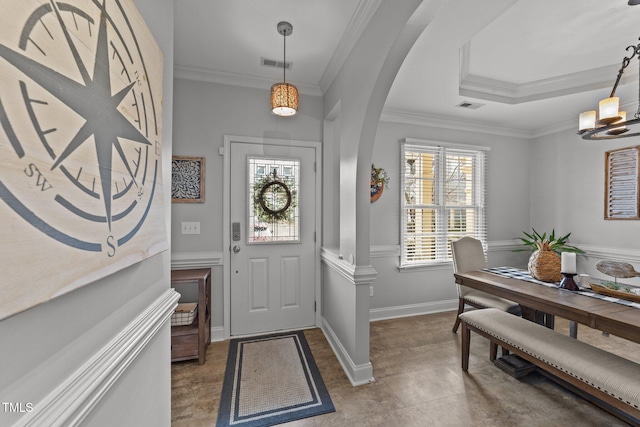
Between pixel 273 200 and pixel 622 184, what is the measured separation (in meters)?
4.13

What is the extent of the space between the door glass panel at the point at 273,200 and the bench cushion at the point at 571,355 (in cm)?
194

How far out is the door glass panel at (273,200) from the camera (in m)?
2.73

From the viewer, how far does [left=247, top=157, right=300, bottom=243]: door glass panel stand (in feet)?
8.96

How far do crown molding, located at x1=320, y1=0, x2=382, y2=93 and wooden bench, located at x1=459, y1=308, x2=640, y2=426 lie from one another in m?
2.48

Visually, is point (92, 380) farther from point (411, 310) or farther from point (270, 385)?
point (411, 310)

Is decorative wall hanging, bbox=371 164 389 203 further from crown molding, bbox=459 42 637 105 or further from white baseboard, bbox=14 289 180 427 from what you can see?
white baseboard, bbox=14 289 180 427

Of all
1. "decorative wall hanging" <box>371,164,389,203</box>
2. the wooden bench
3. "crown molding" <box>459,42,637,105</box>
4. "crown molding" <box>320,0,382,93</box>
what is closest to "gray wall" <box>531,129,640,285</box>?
"crown molding" <box>459,42,637,105</box>

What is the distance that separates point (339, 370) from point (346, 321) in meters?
0.39

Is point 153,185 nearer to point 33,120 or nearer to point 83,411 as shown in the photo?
point 33,120

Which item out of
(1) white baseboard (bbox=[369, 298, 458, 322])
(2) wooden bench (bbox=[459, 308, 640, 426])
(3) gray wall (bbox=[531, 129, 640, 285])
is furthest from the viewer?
(1) white baseboard (bbox=[369, 298, 458, 322])

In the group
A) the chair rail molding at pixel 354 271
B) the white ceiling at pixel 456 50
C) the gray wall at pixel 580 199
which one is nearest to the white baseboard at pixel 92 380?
the chair rail molding at pixel 354 271

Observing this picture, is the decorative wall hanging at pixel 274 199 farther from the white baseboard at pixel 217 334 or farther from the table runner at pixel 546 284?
the table runner at pixel 546 284

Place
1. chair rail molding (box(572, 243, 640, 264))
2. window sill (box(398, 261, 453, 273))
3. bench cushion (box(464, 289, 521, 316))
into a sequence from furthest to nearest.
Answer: window sill (box(398, 261, 453, 273)), chair rail molding (box(572, 243, 640, 264)), bench cushion (box(464, 289, 521, 316))

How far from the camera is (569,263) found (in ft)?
6.26
